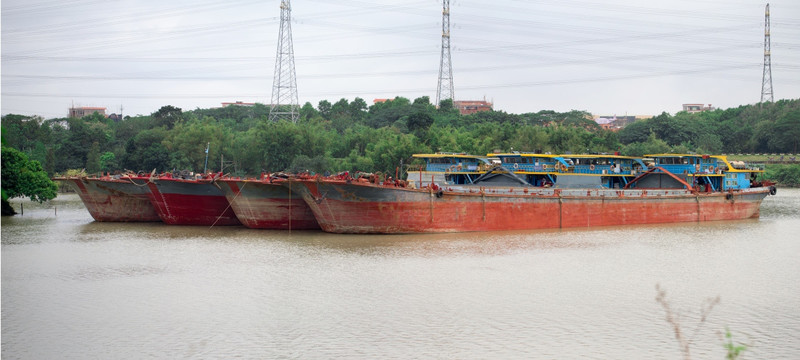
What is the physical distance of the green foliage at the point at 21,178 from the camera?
4497 centimetres

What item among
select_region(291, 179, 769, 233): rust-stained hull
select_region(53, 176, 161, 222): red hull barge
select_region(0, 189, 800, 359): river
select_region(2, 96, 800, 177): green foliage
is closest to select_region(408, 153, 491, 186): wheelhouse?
select_region(291, 179, 769, 233): rust-stained hull

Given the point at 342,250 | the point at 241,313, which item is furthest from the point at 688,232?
the point at 241,313

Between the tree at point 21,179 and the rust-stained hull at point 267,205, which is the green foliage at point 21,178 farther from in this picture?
the rust-stained hull at point 267,205

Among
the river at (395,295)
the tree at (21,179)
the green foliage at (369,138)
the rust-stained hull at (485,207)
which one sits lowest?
the river at (395,295)

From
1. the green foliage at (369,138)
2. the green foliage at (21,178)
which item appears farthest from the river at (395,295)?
the green foliage at (369,138)

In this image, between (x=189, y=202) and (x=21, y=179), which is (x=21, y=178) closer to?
(x=21, y=179)

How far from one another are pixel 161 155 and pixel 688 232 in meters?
48.9

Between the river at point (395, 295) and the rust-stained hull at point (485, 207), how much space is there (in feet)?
3.22

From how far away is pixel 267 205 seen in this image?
3738cm

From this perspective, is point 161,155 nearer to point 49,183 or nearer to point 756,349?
point 49,183

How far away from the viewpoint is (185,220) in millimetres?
41000

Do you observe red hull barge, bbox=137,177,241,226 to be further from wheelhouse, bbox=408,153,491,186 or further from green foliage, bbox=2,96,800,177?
green foliage, bbox=2,96,800,177

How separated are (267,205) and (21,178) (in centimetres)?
1858

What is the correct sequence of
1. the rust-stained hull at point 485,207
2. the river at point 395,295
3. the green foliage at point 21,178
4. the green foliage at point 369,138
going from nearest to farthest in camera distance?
1. the river at point 395,295
2. the rust-stained hull at point 485,207
3. the green foliage at point 21,178
4. the green foliage at point 369,138
